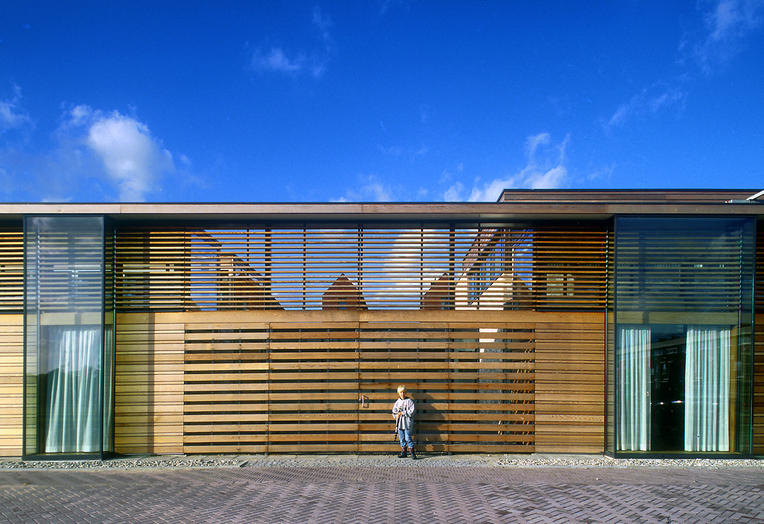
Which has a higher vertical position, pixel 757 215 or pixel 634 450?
pixel 757 215

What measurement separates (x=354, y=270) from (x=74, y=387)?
5658 millimetres

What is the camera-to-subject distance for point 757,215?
32.5 ft

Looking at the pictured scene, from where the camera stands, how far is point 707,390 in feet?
32.7

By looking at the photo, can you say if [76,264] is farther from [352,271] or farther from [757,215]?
[757,215]

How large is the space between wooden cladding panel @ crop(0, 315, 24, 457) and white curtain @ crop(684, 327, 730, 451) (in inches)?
492

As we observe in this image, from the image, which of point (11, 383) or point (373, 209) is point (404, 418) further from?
point (11, 383)

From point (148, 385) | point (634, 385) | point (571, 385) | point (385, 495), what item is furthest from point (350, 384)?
point (634, 385)

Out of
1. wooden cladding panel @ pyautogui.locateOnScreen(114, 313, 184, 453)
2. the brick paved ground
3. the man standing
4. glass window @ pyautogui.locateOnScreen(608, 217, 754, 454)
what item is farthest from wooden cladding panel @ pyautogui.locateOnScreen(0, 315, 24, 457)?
glass window @ pyautogui.locateOnScreen(608, 217, 754, 454)

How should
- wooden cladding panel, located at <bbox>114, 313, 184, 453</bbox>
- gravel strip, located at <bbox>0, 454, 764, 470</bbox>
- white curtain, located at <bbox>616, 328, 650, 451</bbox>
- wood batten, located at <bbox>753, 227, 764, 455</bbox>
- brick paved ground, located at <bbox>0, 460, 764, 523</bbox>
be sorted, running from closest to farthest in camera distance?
1. brick paved ground, located at <bbox>0, 460, 764, 523</bbox>
2. gravel strip, located at <bbox>0, 454, 764, 470</bbox>
3. white curtain, located at <bbox>616, 328, 650, 451</bbox>
4. wood batten, located at <bbox>753, 227, 764, 455</bbox>
5. wooden cladding panel, located at <bbox>114, 313, 184, 453</bbox>

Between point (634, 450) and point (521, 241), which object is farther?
point (521, 241)

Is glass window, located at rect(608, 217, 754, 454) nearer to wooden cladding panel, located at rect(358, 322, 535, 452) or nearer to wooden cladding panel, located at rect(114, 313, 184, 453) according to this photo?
wooden cladding panel, located at rect(358, 322, 535, 452)

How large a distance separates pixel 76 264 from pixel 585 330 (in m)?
9.68

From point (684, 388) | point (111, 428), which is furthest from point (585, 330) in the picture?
point (111, 428)

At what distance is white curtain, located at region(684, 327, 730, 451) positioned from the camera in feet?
32.5
